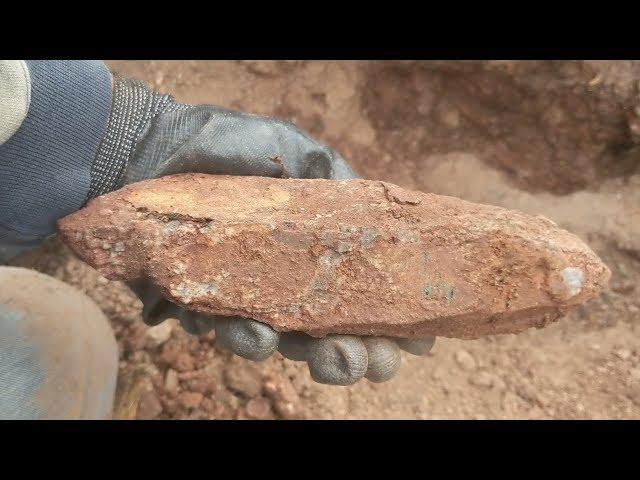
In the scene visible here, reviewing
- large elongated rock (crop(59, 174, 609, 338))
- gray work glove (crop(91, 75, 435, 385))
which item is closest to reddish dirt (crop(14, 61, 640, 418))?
gray work glove (crop(91, 75, 435, 385))

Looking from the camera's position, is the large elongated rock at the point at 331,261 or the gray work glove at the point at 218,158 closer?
the large elongated rock at the point at 331,261

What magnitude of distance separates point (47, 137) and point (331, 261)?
3.44 feet

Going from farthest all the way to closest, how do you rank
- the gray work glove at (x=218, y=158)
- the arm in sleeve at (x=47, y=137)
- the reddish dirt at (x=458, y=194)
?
the reddish dirt at (x=458, y=194) → the gray work glove at (x=218, y=158) → the arm in sleeve at (x=47, y=137)

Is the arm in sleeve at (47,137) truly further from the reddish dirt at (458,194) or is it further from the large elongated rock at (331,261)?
the reddish dirt at (458,194)

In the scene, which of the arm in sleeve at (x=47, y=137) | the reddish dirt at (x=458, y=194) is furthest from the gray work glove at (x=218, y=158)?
the reddish dirt at (x=458, y=194)

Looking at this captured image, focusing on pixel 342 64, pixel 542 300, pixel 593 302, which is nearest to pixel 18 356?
pixel 542 300

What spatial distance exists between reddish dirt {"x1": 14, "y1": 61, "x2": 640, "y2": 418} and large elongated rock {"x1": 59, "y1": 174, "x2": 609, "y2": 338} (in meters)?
1.11

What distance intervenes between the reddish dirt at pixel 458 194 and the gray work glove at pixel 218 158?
0.78 meters

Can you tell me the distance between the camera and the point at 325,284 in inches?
68.3

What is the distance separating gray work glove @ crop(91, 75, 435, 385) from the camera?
1844 millimetres

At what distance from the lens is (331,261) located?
1.73 m

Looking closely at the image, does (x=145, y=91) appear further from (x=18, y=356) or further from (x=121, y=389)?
(x=121, y=389)

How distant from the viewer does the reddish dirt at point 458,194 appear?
269cm

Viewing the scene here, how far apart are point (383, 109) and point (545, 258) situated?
1.96 metres
